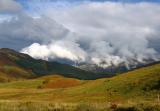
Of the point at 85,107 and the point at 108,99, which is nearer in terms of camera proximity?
the point at 85,107

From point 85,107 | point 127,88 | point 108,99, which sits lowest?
point 85,107

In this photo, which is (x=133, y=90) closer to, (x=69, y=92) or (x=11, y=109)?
(x=69, y=92)

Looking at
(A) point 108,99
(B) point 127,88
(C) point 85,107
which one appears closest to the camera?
(C) point 85,107

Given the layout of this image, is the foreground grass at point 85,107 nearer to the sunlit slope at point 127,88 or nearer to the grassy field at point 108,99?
the grassy field at point 108,99

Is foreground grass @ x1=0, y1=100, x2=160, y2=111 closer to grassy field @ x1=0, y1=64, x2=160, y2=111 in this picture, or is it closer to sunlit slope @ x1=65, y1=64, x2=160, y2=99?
grassy field @ x1=0, y1=64, x2=160, y2=111

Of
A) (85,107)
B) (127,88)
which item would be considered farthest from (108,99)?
(85,107)

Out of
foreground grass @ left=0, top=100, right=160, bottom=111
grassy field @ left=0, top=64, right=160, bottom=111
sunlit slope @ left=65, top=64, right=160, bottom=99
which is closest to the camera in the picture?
foreground grass @ left=0, top=100, right=160, bottom=111

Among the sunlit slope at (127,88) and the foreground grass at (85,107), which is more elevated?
the sunlit slope at (127,88)

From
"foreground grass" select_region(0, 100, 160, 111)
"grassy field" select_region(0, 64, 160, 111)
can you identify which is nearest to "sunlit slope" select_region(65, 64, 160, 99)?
"grassy field" select_region(0, 64, 160, 111)

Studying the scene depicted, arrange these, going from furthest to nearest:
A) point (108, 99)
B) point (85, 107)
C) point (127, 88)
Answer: point (127, 88) < point (108, 99) < point (85, 107)

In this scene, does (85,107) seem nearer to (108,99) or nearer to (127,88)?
(108,99)

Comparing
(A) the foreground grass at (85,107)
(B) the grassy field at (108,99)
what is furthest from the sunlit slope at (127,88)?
(A) the foreground grass at (85,107)

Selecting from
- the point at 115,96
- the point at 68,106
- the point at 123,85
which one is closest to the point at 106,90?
the point at 123,85

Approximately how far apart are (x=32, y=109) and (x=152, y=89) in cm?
4076
